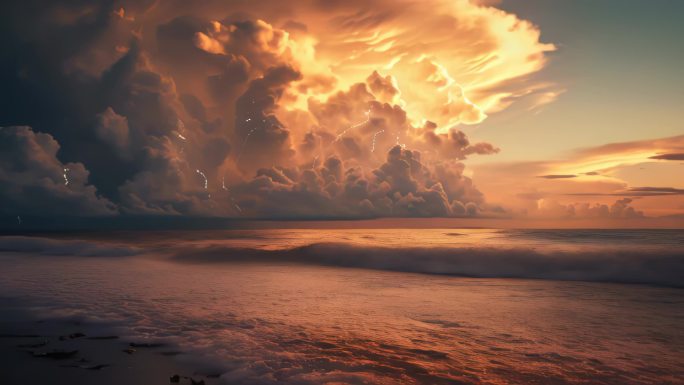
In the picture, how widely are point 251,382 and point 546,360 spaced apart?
20.0 feet

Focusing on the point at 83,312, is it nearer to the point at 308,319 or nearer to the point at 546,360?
the point at 308,319

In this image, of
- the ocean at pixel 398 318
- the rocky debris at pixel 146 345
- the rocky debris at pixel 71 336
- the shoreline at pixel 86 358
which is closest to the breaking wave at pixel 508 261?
the ocean at pixel 398 318

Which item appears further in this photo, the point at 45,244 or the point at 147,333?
the point at 45,244

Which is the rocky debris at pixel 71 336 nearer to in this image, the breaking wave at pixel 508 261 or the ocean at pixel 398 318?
the ocean at pixel 398 318

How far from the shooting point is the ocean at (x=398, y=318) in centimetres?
828

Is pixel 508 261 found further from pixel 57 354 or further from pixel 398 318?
pixel 57 354

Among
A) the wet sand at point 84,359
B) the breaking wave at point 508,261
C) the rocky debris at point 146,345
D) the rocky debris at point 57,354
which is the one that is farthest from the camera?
the breaking wave at point 508,261

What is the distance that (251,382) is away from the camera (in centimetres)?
754

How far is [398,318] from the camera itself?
13.0m

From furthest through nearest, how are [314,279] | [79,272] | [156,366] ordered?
[79,272] → [314,279] → [156,366]

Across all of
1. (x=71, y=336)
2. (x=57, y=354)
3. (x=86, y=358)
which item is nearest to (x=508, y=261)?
(x=71, y=336)

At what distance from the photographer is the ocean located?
27.2 ft

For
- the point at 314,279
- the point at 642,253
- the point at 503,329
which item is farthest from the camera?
the point at 642,253

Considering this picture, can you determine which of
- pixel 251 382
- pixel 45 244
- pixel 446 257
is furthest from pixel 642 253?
pixel 45 244
